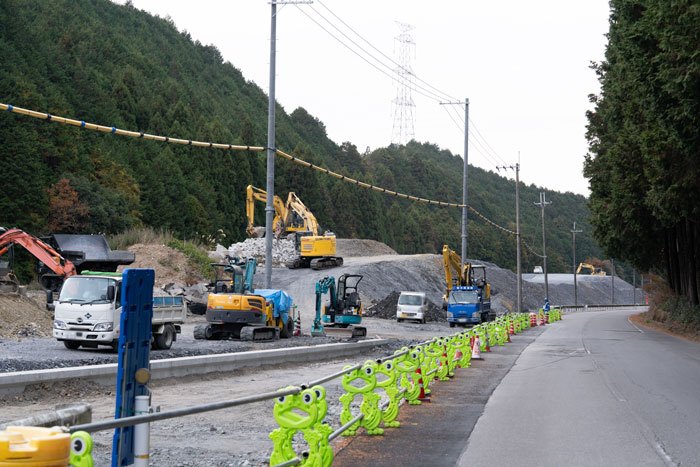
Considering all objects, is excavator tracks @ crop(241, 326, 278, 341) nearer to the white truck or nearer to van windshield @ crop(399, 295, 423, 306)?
the white truck

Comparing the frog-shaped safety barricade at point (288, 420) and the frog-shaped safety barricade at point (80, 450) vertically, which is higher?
the frog-shaped safety barricade at point (80, 450)

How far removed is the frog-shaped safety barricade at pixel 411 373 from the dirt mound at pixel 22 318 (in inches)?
695

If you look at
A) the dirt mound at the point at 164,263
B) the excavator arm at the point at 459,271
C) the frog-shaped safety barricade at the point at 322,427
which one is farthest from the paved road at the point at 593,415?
the dirt mound at the point at 164,263

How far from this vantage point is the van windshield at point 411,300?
4703 cm

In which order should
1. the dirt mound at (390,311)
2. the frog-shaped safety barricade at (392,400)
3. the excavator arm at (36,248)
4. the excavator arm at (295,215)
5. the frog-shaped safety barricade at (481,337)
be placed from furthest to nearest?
the excavator arm at (295,215), the dirt mound at (390,311), the excavator arm at (36,248), the frog-shaped safety barricade at (481,337), the frog-shaped safety barricade at (392,400)

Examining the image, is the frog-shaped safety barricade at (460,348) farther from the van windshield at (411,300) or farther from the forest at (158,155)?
the van windshield at (411,300)

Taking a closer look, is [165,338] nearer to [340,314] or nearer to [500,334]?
[340,314]

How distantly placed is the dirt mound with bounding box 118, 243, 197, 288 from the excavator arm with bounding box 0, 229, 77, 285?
15853mm

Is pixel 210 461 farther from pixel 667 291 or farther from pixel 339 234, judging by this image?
pixel 339 234

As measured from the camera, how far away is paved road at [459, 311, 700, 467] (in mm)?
8938

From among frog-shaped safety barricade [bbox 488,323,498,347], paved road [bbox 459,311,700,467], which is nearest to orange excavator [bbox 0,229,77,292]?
frog-shaped safety barricade [bbox 488,323,498,347]

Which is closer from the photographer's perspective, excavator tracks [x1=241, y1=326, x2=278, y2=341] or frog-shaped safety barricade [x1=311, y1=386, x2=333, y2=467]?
frog-shaped safety barricade [x1=311, y1=386, x2=333, y2=467]

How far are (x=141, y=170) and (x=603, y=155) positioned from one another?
5505cm

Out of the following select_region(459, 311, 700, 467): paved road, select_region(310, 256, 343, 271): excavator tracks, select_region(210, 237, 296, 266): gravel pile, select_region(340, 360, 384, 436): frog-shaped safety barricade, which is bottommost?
select_region(459, 311, 700, 467): paved road
